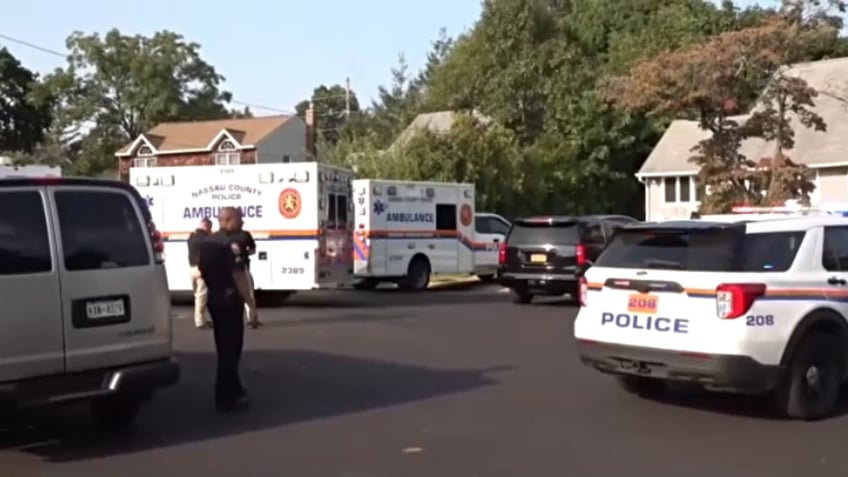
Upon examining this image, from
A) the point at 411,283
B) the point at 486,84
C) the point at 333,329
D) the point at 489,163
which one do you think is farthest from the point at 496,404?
the point at 486,84

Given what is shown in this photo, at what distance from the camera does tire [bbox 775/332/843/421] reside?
9.66 meters

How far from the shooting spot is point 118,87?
75.8 meters

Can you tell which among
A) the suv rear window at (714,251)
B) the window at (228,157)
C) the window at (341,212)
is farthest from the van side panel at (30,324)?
the window at (228,157)

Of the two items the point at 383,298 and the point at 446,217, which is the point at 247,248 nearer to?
the point at 383,298

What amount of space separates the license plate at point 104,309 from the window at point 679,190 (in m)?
38.2

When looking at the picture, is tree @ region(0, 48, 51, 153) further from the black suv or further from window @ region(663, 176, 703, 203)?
the black suv

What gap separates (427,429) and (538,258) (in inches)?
493

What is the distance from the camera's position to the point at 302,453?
28.6ft

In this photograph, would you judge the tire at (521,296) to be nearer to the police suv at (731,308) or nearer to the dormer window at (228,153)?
the police suv at (731,308)

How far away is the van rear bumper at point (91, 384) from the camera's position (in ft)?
27.2

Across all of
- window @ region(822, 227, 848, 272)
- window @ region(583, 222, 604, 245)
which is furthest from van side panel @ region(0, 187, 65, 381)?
window @ region(583, 222, 604, 245)

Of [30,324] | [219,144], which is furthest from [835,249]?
[219,144]

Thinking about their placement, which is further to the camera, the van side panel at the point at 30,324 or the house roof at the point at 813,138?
the house roof at the point at 813,138

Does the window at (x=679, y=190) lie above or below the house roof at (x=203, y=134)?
below
